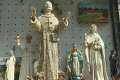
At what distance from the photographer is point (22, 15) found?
1708cm

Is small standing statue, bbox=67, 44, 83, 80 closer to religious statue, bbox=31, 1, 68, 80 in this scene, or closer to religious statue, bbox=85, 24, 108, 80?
religious statue, bbox=85, 24, 108, 80

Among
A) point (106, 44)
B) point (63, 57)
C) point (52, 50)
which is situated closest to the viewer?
point (52, 50)

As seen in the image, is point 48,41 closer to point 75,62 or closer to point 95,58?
point 95,58

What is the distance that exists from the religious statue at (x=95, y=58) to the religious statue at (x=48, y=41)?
1294 millimetres

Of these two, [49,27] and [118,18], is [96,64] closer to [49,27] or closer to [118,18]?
[49,27]

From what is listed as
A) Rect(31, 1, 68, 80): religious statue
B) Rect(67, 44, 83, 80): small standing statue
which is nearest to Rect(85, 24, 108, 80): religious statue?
Rect(31, 1, 68, 80): religious statue

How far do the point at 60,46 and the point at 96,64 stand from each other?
21.9 feet

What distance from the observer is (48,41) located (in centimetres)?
923

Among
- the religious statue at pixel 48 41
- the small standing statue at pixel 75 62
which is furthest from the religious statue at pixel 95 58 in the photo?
the small standing statue at pixel 75 62

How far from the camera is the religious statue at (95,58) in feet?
32.9

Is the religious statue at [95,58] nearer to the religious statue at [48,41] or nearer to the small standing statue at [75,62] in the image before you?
the religious statue at [48,41]

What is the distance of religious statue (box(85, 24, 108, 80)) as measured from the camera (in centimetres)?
1003

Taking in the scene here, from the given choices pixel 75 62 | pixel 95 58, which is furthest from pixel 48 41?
pixel 75 62

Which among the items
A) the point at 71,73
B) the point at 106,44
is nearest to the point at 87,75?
the point at 71,73
